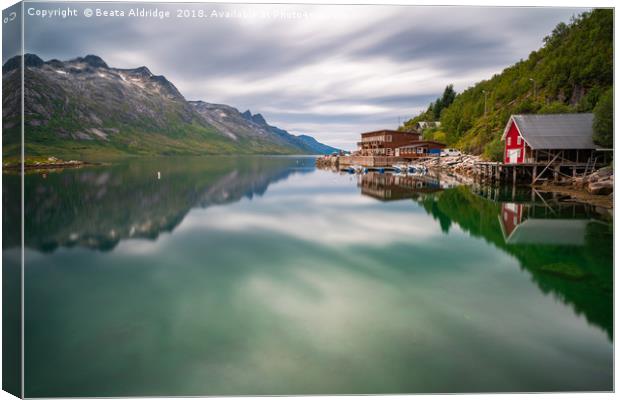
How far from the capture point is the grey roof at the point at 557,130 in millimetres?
30094

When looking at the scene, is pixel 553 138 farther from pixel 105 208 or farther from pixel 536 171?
pixel 105 208

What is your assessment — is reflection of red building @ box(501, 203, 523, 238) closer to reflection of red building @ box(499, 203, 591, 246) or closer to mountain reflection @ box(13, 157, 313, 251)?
reflection of red building @ box(499, 203, 591, 246)

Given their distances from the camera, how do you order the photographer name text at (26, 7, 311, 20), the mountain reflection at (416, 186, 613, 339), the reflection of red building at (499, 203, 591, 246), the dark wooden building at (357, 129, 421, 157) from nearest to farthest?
the photographer name text at (26, 7, 311, 20) < the mountain reflection at (416, 186, 613, 339) < the reflection of red building at (499, 203, 591, 246) < the dark wooden building at (357, 129, 421, 157)

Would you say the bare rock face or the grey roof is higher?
the grey roof

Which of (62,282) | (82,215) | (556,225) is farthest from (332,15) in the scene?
(82,215)

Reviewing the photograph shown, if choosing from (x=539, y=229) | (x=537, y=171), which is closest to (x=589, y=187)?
(x=537, y=171)

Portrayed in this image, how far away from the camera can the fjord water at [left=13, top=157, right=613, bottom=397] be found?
5860mm

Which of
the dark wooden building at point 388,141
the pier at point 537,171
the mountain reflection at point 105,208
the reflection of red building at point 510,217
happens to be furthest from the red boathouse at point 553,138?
the dark wooden building at point 388,141

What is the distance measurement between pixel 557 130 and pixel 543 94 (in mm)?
19253

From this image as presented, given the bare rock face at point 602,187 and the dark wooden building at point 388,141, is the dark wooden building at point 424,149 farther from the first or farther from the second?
the bare rock face at point 602,187

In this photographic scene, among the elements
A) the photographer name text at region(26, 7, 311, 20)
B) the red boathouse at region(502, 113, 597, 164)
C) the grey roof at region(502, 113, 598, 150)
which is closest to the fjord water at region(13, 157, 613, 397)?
the photographer name text at region(26, 7, 311, 20)

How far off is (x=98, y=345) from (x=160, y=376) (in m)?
1.68

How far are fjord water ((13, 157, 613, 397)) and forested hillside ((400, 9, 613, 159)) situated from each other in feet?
26.4

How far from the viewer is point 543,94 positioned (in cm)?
4797
